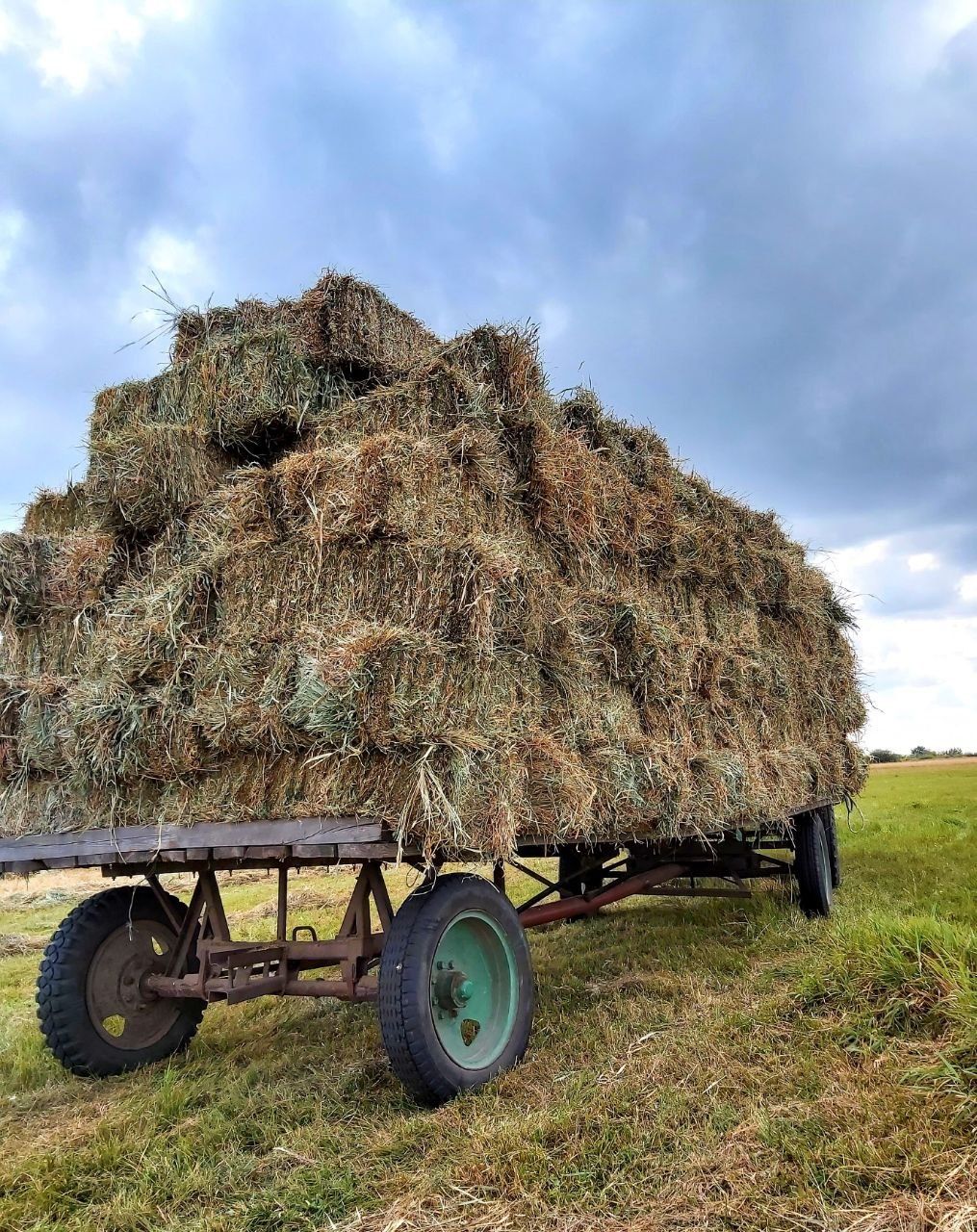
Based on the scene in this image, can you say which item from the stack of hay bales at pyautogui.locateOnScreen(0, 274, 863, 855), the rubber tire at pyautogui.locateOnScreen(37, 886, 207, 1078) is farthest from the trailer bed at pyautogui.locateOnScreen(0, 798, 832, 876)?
the rubber tire at pyautogui.locateOnScreen(37, 886, 207, 1078)

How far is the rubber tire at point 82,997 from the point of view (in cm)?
514

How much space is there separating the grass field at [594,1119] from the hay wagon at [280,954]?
243 mm

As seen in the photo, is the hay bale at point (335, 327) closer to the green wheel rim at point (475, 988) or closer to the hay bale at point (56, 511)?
the hay bale at point (56, 511)

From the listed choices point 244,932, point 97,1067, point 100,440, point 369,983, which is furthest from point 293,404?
point 244,932

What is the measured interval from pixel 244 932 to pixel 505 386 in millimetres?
6543

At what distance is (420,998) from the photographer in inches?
165

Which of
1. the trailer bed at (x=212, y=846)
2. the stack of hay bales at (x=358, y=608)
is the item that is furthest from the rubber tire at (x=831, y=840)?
the trailer bed at (x=212, y=846)

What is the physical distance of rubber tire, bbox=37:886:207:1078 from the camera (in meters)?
5.14

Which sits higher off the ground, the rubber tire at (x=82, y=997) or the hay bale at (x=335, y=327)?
the hay bale at (x=335, y=327)

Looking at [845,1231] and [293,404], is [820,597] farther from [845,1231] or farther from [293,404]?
[845,1231]

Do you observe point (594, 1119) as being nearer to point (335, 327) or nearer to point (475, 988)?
point (475, 988)

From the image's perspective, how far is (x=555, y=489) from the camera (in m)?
5.61

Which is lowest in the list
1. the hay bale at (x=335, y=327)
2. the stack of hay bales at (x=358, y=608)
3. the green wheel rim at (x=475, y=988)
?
the green wheel rim at (x=475, y=988)

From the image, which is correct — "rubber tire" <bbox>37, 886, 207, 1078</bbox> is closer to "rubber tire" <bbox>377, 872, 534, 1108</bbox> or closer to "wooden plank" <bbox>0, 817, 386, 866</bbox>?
"wooden plank" <bbox>0, 817, 386, 866</bbox>
